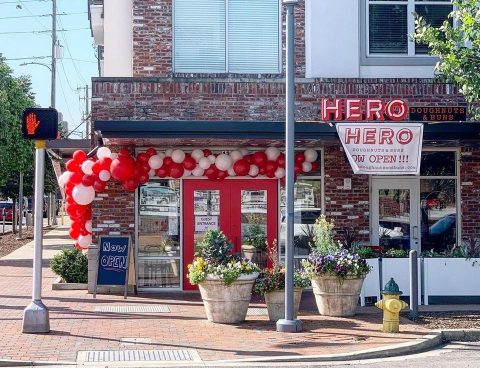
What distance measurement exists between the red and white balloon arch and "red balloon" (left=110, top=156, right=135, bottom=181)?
11cm

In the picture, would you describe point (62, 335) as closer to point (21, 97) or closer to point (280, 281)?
point (280, 281)

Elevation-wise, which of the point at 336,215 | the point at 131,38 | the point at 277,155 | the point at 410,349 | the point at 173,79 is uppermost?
the point at 131,38

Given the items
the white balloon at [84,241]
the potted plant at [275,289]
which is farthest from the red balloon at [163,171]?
the potted plant at [275,289]

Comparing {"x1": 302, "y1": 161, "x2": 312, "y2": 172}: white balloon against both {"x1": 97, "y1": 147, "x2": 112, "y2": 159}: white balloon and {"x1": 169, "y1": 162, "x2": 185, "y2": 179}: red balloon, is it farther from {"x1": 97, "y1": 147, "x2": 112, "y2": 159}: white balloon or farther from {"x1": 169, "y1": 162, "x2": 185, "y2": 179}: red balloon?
{"x1": 97, "y1": 147, "x2": 112, "y2": 159}: white balloon

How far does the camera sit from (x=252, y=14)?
17438 millimetres

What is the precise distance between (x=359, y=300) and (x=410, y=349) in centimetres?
395

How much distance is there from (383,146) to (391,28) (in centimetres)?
341

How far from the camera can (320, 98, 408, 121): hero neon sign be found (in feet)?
51.8

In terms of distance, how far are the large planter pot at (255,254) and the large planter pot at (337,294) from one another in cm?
343

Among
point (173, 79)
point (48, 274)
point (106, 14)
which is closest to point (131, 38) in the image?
point (106, 14)

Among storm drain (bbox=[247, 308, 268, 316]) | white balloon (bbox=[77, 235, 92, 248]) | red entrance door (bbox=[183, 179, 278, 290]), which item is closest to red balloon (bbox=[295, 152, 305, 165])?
red entrance door (bbox=[183, 179, 278, 290])

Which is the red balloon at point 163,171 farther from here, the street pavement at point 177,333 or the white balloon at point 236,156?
the street pavement at point 177,333

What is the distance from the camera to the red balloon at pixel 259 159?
16.7m

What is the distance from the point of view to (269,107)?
656 inches
